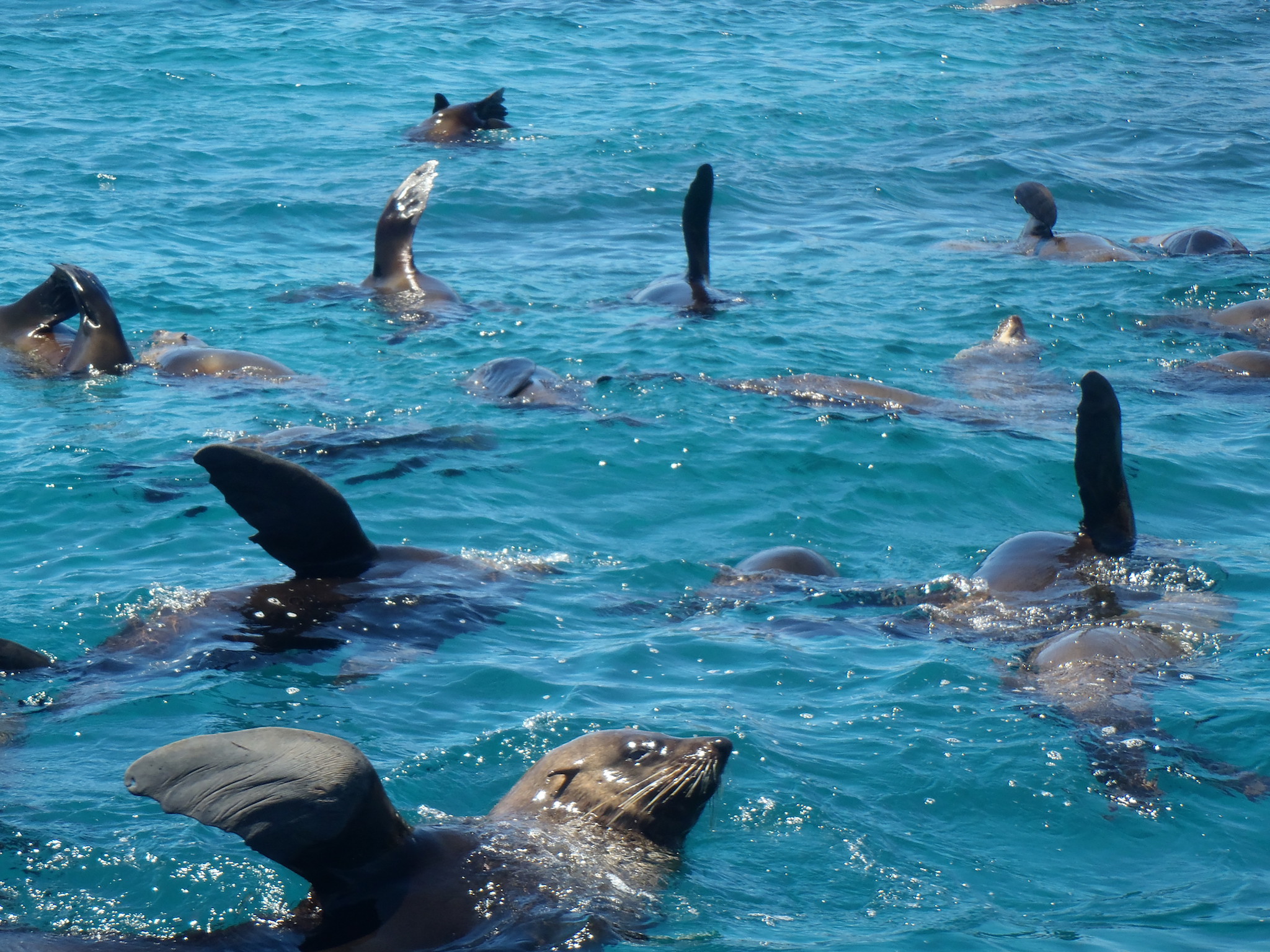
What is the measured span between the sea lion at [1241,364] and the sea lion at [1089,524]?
4137 mm

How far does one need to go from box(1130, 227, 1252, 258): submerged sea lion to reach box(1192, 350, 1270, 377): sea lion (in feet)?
10.2

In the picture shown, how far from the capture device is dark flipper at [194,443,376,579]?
5.89m

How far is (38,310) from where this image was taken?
10523mm

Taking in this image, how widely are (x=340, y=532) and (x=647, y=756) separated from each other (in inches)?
94.1

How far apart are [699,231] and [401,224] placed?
2.59 m

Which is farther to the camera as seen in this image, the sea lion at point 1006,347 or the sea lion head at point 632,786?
the sea lion at point 1006,347

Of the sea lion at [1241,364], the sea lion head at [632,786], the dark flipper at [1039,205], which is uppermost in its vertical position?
the dark flipper at [1039,205]

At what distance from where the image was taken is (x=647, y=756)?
4.53 meters

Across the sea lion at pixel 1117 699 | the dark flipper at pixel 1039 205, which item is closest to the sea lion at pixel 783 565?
the sea lion at pixel 1117 699

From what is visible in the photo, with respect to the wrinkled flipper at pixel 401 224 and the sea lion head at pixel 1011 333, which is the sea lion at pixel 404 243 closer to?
the wrinkled flipper at pixel 401 224

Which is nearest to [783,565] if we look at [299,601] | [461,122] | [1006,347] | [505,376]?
[299,601]

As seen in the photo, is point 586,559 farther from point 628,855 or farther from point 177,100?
point 177,100

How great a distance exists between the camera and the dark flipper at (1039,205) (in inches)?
554

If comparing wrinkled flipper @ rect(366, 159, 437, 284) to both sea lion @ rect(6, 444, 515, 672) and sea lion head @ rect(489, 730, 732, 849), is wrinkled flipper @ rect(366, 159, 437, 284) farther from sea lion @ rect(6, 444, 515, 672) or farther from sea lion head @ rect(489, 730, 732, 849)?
sea lion head @ rect(489, 730, 732, 849)
